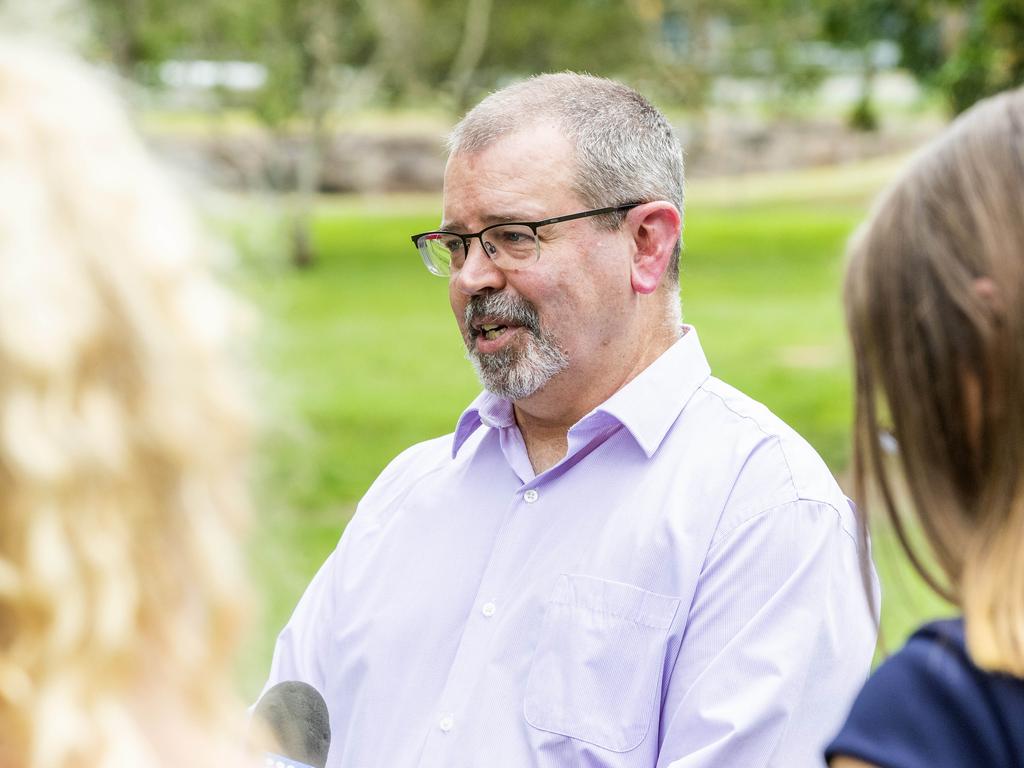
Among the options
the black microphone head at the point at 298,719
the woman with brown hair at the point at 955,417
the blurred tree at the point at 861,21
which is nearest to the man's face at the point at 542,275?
the black microphone head at the point at 298,719

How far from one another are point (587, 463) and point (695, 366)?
0.29 m

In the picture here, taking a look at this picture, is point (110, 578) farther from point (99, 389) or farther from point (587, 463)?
point (587, 463)

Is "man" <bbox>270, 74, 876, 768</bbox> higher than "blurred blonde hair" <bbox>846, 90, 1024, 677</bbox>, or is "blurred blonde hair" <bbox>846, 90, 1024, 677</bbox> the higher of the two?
"blurred blonde hair" <bbox>846, 90, 1024, 677</bbox>

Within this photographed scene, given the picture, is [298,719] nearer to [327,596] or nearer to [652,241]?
[327,596]

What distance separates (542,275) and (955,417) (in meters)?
1.34

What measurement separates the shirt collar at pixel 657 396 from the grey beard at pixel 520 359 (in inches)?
5.1

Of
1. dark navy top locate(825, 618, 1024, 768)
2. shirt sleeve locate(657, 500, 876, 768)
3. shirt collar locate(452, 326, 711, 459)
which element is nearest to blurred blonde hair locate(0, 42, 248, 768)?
dark navy top locate(825, 618, 1024, 768)

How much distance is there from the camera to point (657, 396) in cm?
254

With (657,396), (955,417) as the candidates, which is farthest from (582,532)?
(955,417)

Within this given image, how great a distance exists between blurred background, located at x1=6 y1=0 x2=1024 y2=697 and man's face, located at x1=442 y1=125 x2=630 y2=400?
1.59ft

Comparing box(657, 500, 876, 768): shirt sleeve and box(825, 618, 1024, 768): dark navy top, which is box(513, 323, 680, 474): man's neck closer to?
box(657, 500, 876, 768): shirt sleeve

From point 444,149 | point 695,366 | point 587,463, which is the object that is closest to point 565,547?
point 587,463

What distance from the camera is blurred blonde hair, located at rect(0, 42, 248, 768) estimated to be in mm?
967

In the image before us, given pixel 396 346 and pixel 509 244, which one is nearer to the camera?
pixel 509 244
